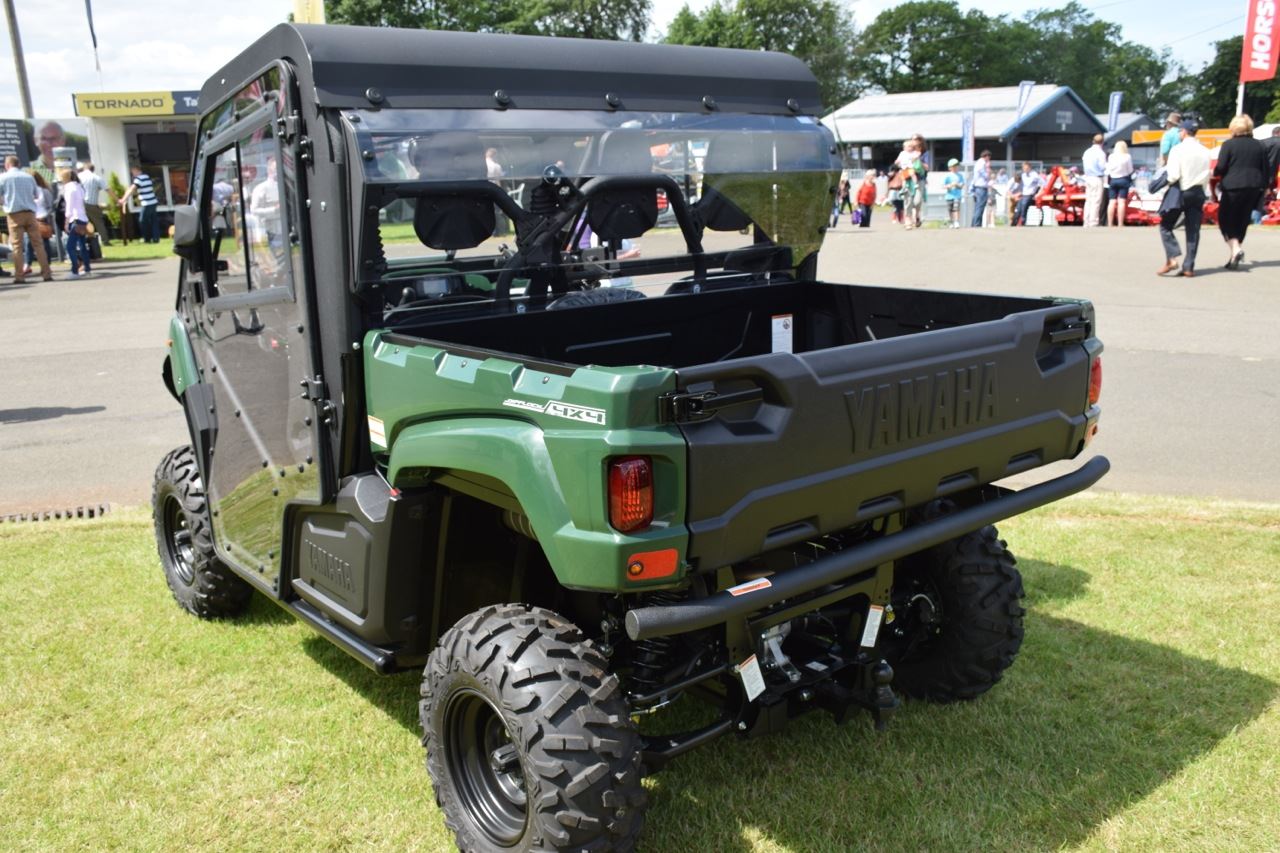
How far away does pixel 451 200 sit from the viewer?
3535mm

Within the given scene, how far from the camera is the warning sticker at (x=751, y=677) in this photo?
284 centimetres

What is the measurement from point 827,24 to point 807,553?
88.8 metres

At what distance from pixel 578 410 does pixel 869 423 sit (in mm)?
795

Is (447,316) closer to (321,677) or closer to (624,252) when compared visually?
(624,252)

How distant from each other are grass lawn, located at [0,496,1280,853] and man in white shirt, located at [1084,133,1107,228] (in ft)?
61.2

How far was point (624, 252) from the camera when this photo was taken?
400 cm

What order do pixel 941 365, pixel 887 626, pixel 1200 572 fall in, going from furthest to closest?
pixel 1200 572, pixel 887 626, pixel 941 365

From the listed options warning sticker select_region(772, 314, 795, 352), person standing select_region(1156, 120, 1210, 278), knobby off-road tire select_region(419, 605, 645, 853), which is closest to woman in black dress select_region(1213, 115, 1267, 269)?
person standing select_region(1156, 120, 1210, 278)

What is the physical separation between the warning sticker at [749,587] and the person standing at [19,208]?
17672 mm

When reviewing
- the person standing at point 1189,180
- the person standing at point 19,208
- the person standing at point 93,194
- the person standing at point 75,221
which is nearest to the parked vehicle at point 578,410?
the person standing at point 1189,180

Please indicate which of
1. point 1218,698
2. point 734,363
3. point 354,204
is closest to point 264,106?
point 354,204

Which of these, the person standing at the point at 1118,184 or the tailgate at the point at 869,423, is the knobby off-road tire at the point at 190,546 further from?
the person standing at the point at 1118,184

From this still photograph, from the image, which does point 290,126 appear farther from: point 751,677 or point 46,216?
point 46,216

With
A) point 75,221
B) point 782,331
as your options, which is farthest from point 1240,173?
point 75,221
